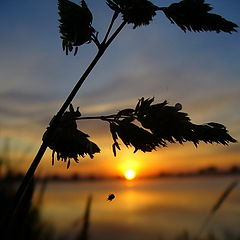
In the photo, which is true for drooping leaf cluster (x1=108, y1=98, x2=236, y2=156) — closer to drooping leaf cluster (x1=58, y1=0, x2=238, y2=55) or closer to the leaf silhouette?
the leaf silhouette

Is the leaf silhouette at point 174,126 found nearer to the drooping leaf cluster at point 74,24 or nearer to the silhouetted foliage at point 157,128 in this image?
the silhouetted foliage at point 157,128

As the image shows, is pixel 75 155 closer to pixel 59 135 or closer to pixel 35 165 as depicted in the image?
pixel 59 135

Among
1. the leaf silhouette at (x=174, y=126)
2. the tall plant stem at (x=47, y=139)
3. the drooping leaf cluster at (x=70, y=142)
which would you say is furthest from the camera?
the drooping leaf cluster at (x=70, y=142)

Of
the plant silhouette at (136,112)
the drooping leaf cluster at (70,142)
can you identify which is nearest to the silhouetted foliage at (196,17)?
the plant silhouette at (136,112)

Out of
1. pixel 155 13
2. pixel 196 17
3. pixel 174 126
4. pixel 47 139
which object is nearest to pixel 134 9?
pixel 155 13

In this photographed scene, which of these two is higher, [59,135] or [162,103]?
[162,103]

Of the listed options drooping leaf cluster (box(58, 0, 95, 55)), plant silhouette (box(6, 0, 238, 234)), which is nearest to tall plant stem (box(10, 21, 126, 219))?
plant silhouette (box(6, 0, 238, 234))

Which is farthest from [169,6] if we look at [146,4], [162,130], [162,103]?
[162,130]
